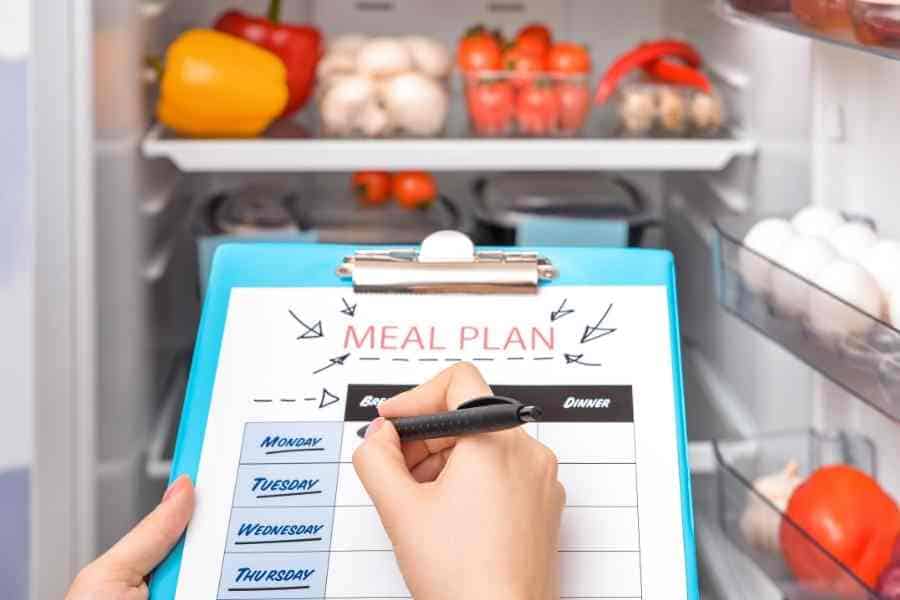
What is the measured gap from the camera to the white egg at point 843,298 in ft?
3.61

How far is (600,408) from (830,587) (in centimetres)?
34

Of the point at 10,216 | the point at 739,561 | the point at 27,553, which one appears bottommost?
the point at 739,561

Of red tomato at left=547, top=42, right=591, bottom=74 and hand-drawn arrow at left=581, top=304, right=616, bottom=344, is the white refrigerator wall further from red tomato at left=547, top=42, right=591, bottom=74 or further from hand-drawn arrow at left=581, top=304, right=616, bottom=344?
red tomato at left=547, top=42, right=591, bottom=74

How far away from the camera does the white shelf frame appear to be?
1.65 metres

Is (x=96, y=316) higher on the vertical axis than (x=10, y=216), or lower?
lower

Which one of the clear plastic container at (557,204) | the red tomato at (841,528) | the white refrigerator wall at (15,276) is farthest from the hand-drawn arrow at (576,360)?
the clear plastic container at (557,204)

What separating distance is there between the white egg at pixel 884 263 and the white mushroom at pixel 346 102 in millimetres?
759

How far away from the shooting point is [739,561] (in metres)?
1.56

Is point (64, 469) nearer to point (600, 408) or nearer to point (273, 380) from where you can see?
point (273, 380)

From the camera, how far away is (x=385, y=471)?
31.6 inches

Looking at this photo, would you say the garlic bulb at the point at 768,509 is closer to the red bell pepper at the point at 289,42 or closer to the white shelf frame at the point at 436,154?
the white shelf frame at the point at 436,154

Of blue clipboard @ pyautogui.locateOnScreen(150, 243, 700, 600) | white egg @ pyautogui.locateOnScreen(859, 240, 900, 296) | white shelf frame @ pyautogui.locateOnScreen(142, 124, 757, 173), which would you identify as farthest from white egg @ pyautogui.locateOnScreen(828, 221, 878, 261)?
white shelf frame @ pyautogui.locateOnScreen(142, 124, 757, 173)

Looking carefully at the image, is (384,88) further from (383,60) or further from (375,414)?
(375,414)

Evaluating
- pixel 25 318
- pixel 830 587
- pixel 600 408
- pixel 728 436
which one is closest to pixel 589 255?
pixel 600 408
